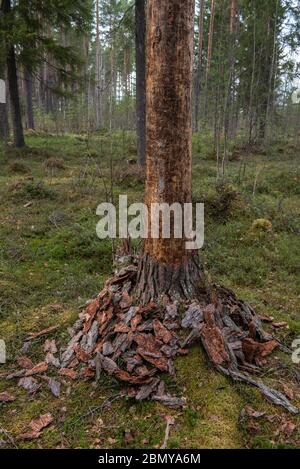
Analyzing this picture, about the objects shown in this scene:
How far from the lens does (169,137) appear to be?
334cm

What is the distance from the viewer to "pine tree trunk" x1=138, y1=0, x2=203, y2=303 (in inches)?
125

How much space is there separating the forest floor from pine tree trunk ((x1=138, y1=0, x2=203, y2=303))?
2.38ft

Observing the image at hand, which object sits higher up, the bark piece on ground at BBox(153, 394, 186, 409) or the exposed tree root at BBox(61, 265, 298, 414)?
the exposed tree root at BBox(61, 265, 298, 414)

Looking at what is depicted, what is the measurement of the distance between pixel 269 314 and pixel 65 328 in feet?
8.26

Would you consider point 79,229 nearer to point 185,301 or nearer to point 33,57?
point 185,301

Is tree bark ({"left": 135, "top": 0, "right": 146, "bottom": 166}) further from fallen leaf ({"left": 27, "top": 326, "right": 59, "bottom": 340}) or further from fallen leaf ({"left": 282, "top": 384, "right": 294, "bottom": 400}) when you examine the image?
fallen leaf ({"left": 282, "top": 384, "right": 294, "bottom": 400})

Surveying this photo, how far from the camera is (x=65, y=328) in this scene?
416cm

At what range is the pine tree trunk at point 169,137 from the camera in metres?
3.18

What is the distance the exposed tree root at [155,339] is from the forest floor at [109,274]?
0.10 m

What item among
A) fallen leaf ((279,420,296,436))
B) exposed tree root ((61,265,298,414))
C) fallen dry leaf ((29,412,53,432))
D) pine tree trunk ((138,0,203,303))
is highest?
pine tree trunk ((138,0,203,303))

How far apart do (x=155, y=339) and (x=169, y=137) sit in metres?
1.75

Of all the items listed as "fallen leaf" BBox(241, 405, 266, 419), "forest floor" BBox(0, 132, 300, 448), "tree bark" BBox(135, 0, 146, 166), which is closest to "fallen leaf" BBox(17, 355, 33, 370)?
"forest floor" BBox(0, 132, 300, 448)

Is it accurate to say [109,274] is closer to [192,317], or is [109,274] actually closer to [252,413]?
[192,317]

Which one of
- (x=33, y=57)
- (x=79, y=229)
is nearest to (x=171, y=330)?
(x=79, y=229)
